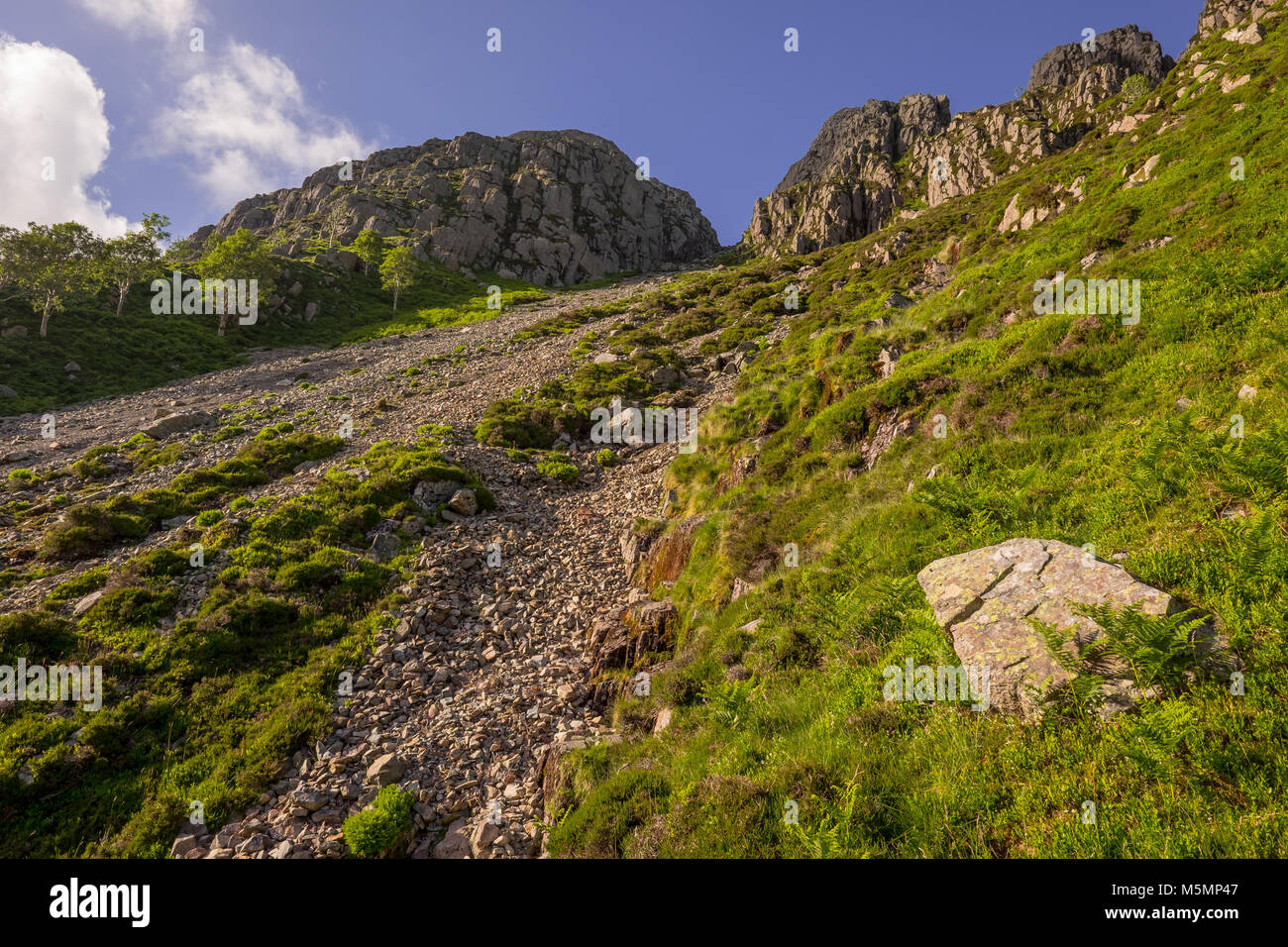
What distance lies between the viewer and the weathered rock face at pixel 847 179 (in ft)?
384

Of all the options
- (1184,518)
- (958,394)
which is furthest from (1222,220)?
(1184,518)

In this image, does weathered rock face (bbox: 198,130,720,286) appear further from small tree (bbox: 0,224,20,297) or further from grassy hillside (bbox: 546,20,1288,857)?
grassy hillside (bbox: 546,20,1288,857)

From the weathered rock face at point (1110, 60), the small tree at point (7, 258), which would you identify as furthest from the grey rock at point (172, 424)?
the weathered rock face at point (1110, 60)

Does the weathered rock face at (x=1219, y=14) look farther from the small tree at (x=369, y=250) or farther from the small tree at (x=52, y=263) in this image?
the small tree at (x=369, y=250)

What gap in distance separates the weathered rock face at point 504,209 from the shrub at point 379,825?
132946 millimetres

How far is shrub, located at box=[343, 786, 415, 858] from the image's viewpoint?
8422mm

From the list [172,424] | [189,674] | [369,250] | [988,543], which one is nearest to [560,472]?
[189,674]

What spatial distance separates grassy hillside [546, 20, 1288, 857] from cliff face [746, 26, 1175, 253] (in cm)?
10455

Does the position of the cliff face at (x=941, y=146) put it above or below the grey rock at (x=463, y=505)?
above

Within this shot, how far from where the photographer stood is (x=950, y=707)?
20.1 ft

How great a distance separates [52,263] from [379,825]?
279 ft

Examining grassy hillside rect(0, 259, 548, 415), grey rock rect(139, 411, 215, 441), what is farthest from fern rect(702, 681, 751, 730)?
grassy hillside rect(0, 259, 548, 415)

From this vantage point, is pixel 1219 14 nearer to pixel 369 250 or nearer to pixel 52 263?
pixel 369 250
